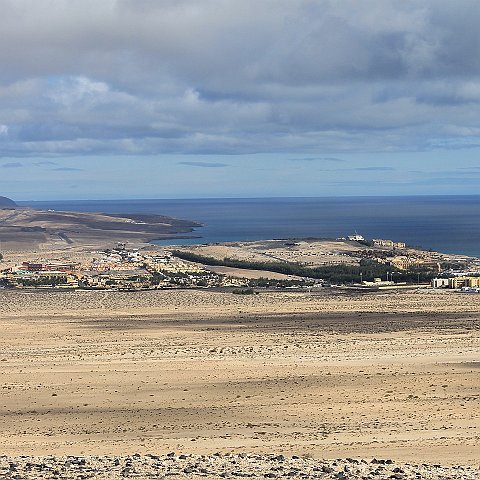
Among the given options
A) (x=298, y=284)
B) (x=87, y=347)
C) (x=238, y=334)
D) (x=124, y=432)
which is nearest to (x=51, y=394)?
(x=124, y=432)

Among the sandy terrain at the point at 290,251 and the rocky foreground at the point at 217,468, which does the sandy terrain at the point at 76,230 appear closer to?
the sandy terrain at the point at 290,251

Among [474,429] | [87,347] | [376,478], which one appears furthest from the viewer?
[87,347]

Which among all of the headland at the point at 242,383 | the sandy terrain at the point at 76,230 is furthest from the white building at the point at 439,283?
the sandy terrain at the point at 76,230

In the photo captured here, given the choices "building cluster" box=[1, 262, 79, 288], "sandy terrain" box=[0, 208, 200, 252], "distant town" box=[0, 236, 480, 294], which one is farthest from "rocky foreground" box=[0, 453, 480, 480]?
"sandy terrain" box=[0, 208, 200, 252]

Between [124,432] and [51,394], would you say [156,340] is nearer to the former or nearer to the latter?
[51,394]

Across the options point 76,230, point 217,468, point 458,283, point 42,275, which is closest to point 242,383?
point 217,468

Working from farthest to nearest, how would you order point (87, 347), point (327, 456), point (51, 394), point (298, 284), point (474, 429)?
point (298, 284) < point (87, 347) < point (51, 394) < point (474, 429) < point (327, 456)

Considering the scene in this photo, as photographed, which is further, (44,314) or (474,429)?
(44,314)
